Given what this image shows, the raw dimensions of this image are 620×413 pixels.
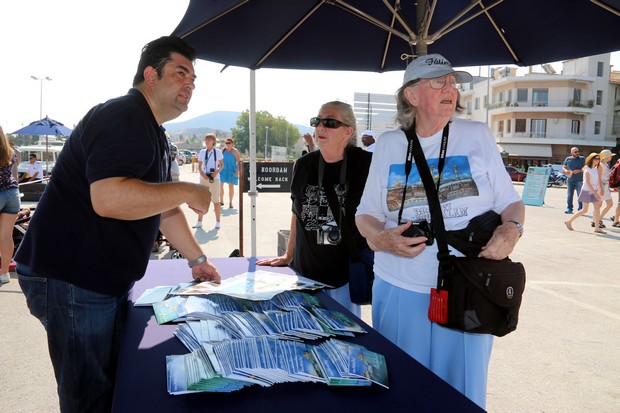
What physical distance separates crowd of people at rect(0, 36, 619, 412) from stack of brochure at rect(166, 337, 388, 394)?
1.80ft

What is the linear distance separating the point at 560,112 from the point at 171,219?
59.0 meters

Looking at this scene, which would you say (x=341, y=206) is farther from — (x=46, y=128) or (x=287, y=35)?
(x=46, y=128)

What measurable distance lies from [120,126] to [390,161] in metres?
1.19

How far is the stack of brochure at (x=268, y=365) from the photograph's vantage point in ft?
3.89

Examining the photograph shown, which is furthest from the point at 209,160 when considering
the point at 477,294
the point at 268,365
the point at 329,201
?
the point at 268,365

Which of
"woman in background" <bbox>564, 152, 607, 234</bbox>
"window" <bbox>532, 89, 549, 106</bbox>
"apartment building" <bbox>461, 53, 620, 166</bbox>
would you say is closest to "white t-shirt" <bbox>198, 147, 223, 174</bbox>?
"woman in background" <bbox>564, 152, 607, 234</bbox>

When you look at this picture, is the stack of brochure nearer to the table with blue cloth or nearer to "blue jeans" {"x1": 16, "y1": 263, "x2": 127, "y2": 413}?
the table with blue cloth

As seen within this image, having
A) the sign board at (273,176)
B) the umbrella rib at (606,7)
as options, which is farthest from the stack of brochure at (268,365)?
the sign board at (273,176)

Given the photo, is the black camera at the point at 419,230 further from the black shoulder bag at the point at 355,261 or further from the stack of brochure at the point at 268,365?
the black shoulder bag at the point at 355,261

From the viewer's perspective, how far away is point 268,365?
1270 mm

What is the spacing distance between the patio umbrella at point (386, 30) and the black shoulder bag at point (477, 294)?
207cm

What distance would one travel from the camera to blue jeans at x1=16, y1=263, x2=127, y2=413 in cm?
165

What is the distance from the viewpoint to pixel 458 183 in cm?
191

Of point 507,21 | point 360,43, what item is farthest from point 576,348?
point 360,43
